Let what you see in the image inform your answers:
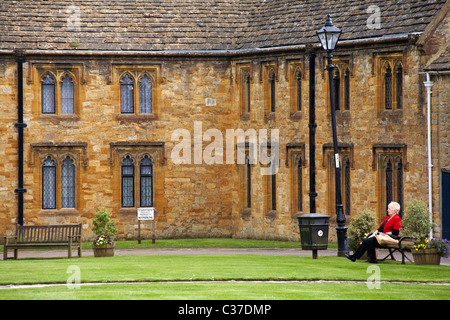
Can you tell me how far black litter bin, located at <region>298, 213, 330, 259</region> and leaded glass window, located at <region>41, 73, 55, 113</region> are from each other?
45.4ft

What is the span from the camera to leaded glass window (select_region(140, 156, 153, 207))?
3444 centimetres

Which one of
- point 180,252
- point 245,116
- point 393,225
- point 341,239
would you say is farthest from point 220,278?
point 245,116

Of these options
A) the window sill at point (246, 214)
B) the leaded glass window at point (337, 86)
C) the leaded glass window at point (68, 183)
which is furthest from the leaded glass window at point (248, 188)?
the leaded glass window at point (68, 183)

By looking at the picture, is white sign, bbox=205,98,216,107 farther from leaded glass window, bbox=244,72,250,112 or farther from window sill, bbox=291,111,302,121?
window sill, bbox=291,111,302,121

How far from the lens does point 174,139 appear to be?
3438 centimetres

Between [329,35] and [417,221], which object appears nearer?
[417,221]

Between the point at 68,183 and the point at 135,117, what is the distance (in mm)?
3201

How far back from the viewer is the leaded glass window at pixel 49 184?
34.0 metres

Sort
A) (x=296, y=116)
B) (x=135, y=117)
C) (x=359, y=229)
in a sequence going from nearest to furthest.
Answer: (x=359, y=229), (x=296, y=116), (x=135, y=117)

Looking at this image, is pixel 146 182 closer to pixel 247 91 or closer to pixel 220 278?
pixel 247 91

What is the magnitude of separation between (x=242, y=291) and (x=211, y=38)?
1895cm

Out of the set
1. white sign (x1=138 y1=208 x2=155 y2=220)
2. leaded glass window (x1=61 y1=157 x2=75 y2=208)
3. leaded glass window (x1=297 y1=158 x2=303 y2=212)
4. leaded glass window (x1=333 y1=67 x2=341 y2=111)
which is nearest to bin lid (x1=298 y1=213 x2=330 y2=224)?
leaded glass window (x1=333 y1=67 x2=341 y2=111)

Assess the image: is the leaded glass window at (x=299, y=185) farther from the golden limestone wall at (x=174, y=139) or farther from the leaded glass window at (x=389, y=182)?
the leaded glass window at (x=389, y=182)
